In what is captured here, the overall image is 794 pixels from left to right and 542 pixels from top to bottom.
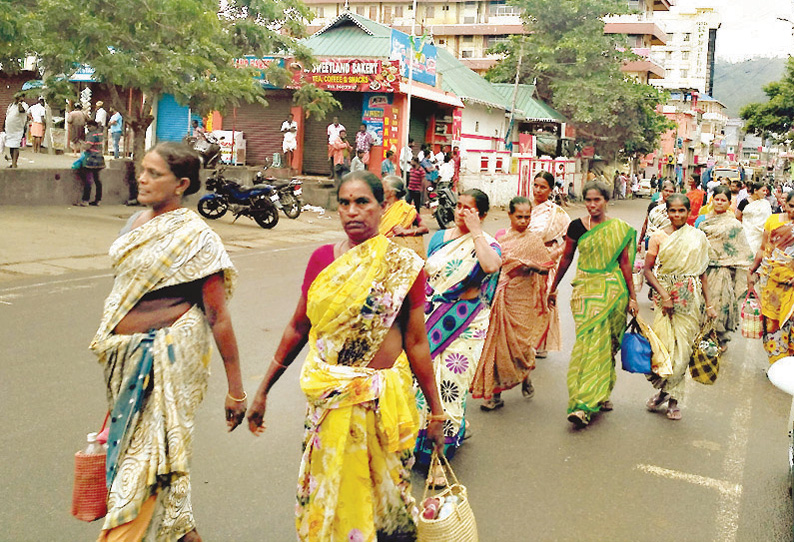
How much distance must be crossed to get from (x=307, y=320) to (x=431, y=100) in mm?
23863

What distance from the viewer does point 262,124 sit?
26.2 metres

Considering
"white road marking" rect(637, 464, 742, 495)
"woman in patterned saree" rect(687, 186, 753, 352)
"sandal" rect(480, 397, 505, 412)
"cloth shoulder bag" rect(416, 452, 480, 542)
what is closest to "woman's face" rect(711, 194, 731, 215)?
"woman in patterned saree" rect(687, 186, 753, 352)

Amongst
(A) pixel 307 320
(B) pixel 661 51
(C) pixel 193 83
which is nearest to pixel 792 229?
(A) pixel 307 320

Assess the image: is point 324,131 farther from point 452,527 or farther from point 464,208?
point 452,527

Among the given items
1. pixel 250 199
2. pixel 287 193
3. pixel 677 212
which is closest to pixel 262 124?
pixel 287 193

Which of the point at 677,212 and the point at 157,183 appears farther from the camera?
the point at 677,212

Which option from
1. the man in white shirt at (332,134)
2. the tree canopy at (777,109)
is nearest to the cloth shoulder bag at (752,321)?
the man in white shirt at (332,134)

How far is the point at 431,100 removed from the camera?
26234 millimetres

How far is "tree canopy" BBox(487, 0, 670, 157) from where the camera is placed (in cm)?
3862

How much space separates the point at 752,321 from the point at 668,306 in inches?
66.5

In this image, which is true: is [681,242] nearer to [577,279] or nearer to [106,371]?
[577,279]

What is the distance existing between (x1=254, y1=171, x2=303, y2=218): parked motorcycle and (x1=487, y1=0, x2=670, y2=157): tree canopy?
22.8m

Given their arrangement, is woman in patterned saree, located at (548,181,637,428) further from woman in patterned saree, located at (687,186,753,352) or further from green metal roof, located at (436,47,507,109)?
green metal roof, located at (436,47,507,109)

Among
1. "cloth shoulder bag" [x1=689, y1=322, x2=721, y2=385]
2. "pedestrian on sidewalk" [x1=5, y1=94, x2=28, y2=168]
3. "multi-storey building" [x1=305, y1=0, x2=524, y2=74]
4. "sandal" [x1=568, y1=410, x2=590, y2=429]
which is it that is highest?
"multi-storey building" [x1=305, y1=0, x2=524, y2=74]
